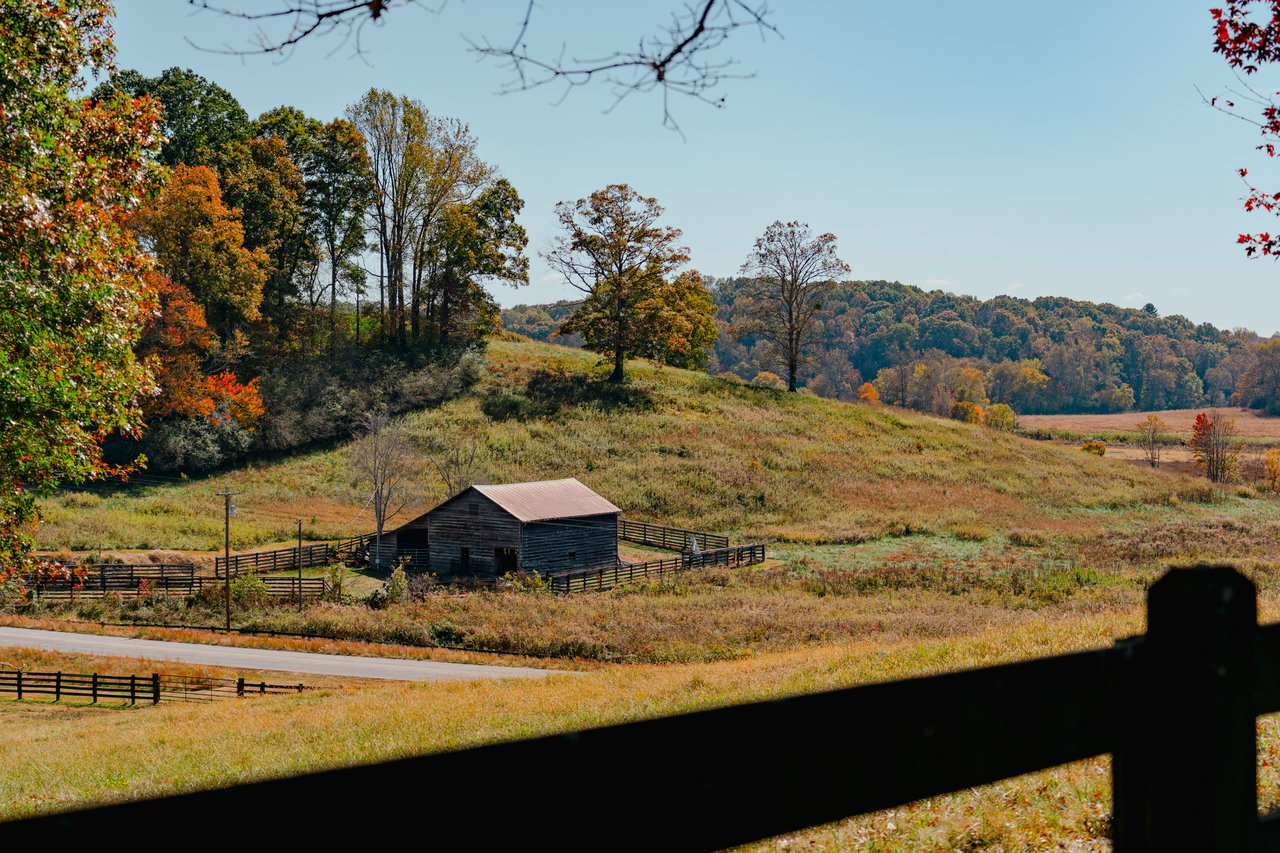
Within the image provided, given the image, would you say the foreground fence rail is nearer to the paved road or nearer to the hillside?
the paved road

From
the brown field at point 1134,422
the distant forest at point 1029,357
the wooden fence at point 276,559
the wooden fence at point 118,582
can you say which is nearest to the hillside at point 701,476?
the wooden fence at point 276,559

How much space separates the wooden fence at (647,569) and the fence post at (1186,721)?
34942 mm

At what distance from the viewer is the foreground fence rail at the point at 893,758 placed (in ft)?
4.50

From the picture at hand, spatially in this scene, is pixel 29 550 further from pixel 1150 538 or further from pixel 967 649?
pixel 1150 538

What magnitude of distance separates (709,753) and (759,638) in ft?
82.3

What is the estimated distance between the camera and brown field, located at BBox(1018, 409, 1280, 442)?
417ft

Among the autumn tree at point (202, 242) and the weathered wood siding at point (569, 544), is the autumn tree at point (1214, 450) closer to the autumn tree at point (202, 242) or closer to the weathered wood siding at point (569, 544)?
the weathered wood siding at point (569, 544)

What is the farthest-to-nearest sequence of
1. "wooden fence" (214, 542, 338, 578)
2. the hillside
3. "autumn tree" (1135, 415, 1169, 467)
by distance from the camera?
"autumn tree" (1135, 415, 1169, 467)
the hillside
"wooden fence" (214, 542, 338, 578)

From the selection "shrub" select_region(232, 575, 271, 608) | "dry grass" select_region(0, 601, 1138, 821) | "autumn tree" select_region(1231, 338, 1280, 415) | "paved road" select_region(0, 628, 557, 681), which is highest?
"autumn tree" select_region(1231, 338, 1280, 415)

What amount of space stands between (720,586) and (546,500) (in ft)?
31.7

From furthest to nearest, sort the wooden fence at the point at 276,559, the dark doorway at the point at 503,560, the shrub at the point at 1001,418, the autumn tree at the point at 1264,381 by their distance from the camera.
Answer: the autumn tree at the point at 1264,381, the shrub at the point at 1001,418, the dark doorway at the point at 503,560, the wooden fence at the point at 276,559

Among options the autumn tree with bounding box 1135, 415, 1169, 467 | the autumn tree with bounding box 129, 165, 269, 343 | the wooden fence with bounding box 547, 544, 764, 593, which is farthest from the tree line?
the autumn tree with bounding box 1135, 415, 1169, 467

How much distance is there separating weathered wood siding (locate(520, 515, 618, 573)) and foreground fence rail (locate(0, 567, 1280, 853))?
37.8 m

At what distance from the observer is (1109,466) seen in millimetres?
65812
